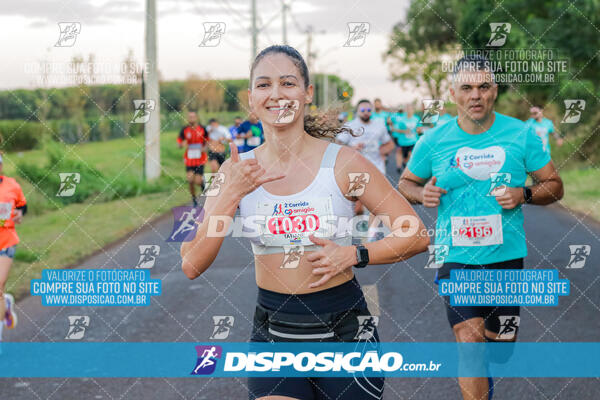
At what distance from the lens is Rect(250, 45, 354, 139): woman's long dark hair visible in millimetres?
2898

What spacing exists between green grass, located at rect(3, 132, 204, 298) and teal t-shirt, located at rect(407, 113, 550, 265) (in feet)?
18.2

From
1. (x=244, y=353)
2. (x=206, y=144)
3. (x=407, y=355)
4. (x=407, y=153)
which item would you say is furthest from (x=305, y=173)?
(x=407, y=153)

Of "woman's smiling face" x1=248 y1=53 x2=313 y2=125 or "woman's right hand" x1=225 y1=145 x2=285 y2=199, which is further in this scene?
"woman's smiling face" x1=248 y1=53 x2=313 y2=125

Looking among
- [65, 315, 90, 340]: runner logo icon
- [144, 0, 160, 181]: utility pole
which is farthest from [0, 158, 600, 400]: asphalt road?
[144, 0, 160, 181]: utility pole

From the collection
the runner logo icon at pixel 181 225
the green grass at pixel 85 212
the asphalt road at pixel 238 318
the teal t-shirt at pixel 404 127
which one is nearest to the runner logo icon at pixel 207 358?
the asphalt road at pixel 238 318

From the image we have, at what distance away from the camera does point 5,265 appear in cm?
571

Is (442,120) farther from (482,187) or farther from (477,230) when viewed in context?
(477,230)

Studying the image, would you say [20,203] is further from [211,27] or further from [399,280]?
[399,280]

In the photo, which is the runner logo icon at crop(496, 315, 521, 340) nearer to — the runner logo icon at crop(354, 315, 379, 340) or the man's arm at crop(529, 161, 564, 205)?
the man's arm at crop(529, 161, 564, 205)

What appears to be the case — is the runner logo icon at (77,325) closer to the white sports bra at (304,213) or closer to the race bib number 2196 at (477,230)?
the race bib number 2196 at (477,230)

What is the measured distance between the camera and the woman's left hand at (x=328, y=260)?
104 inches

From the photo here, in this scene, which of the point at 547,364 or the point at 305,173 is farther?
the point at 547,364

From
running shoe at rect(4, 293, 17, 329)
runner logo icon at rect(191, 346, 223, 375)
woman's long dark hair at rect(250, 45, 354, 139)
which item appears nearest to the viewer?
woman's long dark hair at rect(250, 45, 354, 139)

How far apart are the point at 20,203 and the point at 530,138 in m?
4.12
